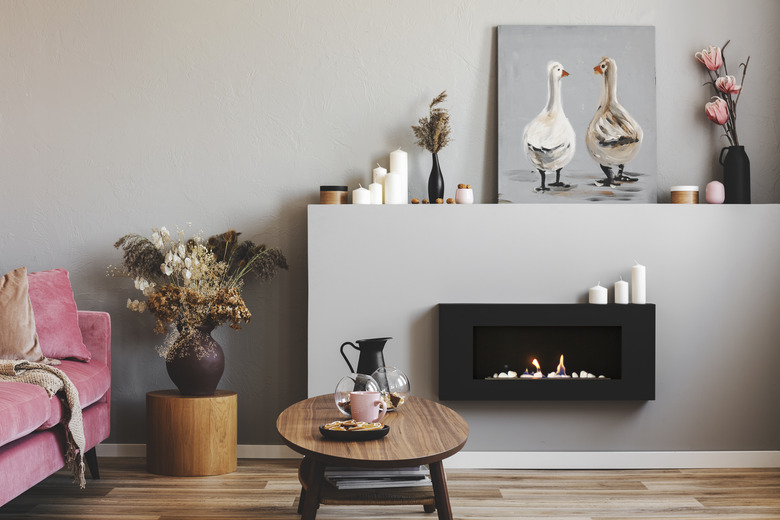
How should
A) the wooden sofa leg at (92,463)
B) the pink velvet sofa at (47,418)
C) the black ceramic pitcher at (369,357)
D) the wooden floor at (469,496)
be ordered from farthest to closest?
the wooden sofa leg at (92,463)
the wooden floor at (469,496)
the black ceramic pitcher at (369,357)
the pink velvet sofa at (47,418)

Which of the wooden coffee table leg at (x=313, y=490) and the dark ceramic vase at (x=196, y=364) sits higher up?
the dark ceramic vase at (x=196, y=364)

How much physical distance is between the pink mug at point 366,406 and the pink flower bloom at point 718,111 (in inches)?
96.1

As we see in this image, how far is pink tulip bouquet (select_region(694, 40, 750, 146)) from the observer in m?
3.65

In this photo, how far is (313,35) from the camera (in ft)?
12.2

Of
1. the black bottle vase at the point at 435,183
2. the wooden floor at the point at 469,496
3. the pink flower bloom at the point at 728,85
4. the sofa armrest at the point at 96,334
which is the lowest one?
the wooden floor at the point at 469,496

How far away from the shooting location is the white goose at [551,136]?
370 centimetres

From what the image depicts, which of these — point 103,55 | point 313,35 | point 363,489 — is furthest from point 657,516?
point 103,55

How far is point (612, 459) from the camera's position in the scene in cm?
354

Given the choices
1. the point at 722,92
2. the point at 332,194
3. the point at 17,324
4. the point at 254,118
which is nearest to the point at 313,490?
the point at 17,324

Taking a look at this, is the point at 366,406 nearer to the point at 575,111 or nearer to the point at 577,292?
the point at 577,292

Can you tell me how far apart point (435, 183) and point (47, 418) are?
6.58 ft

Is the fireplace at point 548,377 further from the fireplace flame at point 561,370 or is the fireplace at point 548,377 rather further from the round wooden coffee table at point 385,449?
the round wooden coffee table at point 385,449

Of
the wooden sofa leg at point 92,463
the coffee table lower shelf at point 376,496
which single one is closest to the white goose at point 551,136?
the coffee table lower shelf at point 376,496

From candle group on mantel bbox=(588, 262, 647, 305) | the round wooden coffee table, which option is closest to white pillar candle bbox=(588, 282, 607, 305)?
candle group on mantel bbox=(588, 262, 647, 305)
